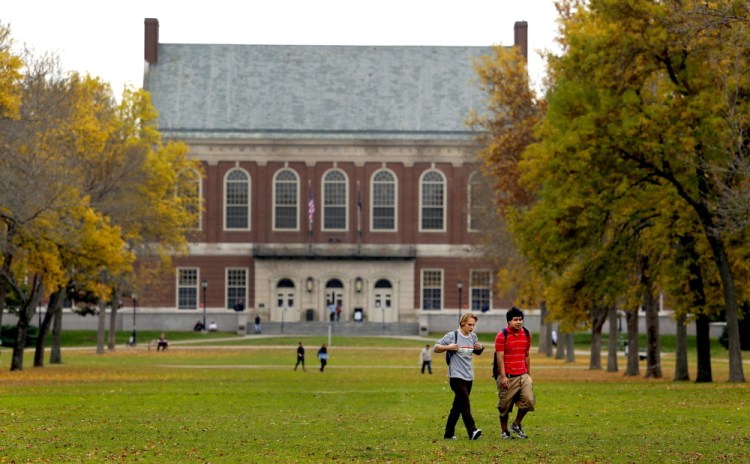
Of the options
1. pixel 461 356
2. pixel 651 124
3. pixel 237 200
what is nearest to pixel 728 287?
pixel 651 124

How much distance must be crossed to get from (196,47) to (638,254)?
216ft

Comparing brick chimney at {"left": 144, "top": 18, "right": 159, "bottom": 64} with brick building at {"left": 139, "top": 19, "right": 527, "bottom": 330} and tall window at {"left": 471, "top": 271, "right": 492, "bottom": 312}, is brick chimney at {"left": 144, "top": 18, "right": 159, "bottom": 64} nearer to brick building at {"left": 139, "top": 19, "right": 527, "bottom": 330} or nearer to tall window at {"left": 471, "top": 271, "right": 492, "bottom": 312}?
brick building at {"left": 139, "top": 19, "right": 527, "bottom": 330}

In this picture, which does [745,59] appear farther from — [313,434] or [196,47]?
[196,47]

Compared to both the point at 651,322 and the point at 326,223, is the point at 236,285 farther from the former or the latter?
the point at 651,322

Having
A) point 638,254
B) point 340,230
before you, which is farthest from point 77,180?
point 340,230

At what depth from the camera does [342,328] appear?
9069 centimetres

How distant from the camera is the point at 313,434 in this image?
842 inches

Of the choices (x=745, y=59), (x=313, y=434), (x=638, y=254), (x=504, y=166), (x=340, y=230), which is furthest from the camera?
(x=340, y=230)

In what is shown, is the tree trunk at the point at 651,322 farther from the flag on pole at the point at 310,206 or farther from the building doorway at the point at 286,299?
the building doorway at the point at 286,299

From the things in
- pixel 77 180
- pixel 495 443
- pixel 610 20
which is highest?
pixel 610 20

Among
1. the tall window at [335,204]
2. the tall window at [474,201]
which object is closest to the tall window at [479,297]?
the tall window at [474,201]

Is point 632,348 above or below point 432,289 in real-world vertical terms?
below

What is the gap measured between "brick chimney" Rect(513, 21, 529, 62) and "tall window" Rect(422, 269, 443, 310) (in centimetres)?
1444

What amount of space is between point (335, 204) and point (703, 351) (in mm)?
58885
